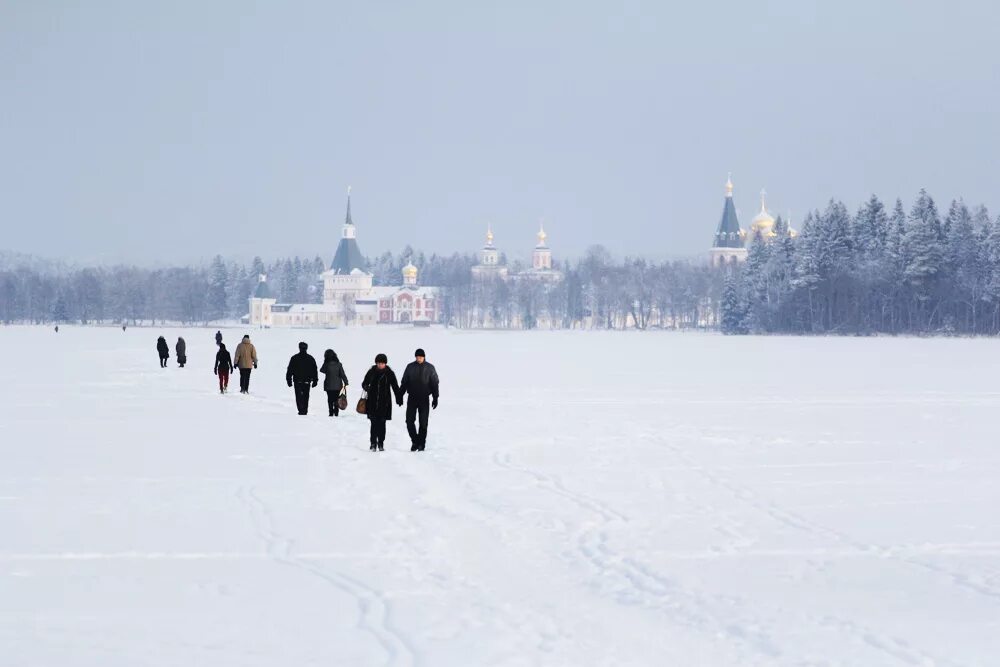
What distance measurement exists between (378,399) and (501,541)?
6.96m

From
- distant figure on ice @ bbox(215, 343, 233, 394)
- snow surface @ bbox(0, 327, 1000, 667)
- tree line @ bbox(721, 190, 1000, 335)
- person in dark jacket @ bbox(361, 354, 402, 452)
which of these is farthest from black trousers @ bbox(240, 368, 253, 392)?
tree line @ bbox(721, 190, 1000, 335)

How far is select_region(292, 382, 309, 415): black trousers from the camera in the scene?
933 inches

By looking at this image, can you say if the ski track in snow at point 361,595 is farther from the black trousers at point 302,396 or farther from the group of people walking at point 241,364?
the group of people walking at point 241,364

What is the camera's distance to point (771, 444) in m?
19.0

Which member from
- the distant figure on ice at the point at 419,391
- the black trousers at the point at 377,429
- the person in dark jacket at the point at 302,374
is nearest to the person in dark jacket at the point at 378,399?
the black trousers at the point at 377,429

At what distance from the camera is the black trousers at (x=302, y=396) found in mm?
23703

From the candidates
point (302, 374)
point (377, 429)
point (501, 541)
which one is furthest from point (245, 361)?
point (501, 541)

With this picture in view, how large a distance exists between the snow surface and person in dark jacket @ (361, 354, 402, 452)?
1.46 feet

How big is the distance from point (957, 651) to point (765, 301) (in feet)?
366

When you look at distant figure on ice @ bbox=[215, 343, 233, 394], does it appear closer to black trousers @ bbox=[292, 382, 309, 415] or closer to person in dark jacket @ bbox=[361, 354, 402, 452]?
black trousers @ bbox=[292, 382, 309, 415]

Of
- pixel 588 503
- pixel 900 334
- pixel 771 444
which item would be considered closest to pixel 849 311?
A: pixel 900 334

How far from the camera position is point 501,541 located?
432 inches

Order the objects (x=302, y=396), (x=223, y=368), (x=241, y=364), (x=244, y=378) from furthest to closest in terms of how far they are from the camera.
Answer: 1. (x=223, y=368)
2. (x=244, y=378)
3. (x=241, y=364)
4. (x=302, y=396)

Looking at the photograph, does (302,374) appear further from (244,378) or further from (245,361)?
(244,378)
